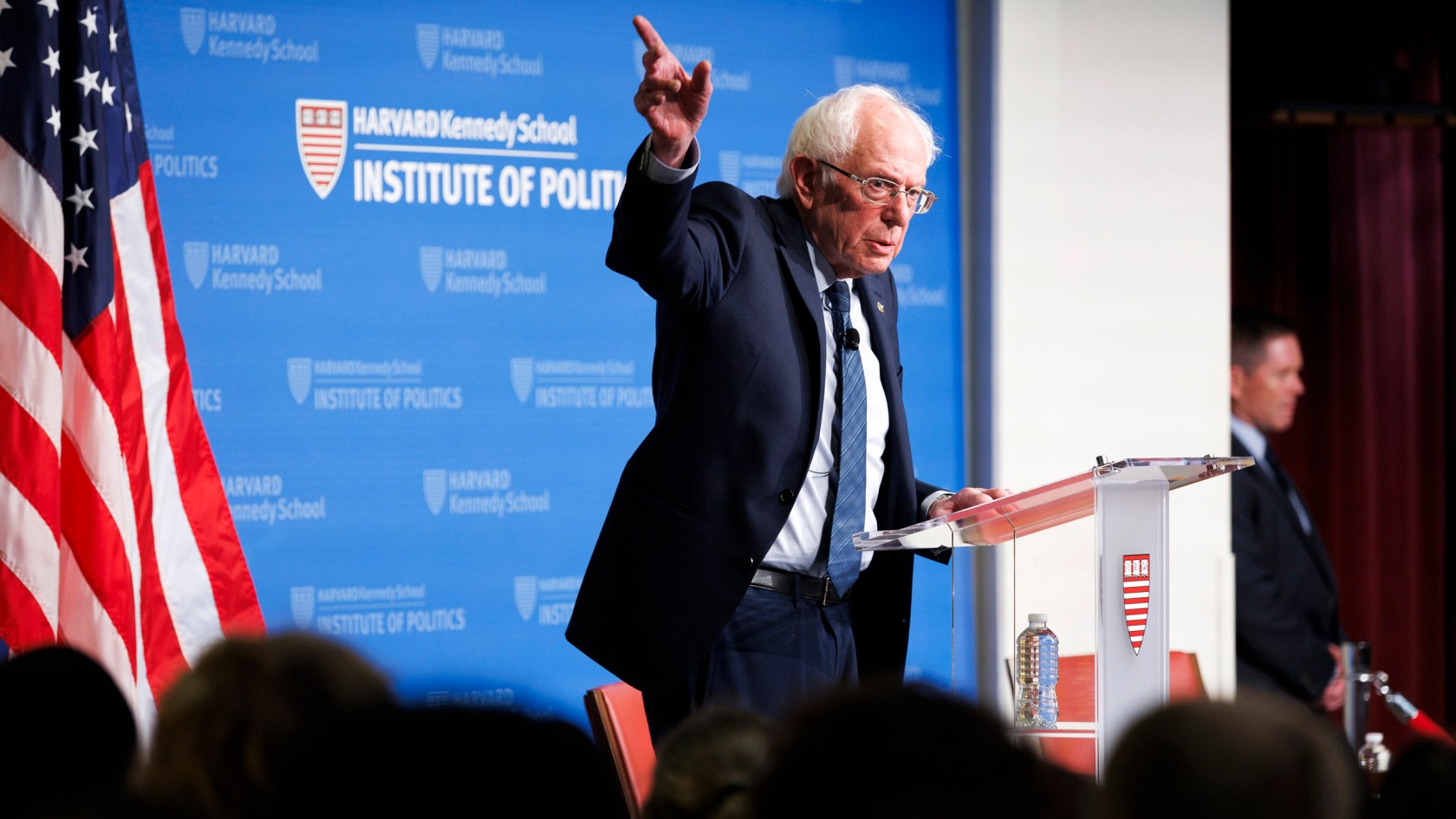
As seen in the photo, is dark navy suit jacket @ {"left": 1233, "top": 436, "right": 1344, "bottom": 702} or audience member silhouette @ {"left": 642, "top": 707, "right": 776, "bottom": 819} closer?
audience member silhouette @ {"left": 642, "top": 707, "right": 776, "bottom": 819}

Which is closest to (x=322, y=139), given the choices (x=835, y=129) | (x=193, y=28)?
(x=193, y=28)

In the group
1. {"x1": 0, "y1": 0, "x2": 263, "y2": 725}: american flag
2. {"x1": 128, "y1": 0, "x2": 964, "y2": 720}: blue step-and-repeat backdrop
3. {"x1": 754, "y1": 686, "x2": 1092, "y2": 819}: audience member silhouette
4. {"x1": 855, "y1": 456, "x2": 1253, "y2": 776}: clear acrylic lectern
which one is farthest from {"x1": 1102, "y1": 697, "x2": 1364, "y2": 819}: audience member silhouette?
{"x1": 128, "y1": 0, "x2": 964, "y2": 720}: blue step-and-repeat backdrop

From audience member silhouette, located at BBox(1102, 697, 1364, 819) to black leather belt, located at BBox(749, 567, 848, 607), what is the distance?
1.93 m

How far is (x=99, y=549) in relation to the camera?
3.58 metres

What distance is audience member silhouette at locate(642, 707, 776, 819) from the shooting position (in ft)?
4.04

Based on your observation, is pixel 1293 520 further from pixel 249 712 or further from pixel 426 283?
pixel 249 712

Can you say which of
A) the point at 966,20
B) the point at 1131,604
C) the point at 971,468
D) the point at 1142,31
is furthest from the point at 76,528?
the point at 1142,31

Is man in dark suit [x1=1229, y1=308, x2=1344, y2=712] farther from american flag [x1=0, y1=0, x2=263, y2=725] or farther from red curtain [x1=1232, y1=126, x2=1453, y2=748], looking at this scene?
american flag [x1=0, y1=0, x2=263, y2=725]

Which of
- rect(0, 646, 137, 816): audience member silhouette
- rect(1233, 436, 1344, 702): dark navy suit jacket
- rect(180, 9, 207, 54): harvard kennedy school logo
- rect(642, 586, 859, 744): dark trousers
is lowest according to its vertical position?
rect(1233, 436, 1344, 702): dark navy suit jacket

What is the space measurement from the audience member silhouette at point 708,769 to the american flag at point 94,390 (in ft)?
8.46

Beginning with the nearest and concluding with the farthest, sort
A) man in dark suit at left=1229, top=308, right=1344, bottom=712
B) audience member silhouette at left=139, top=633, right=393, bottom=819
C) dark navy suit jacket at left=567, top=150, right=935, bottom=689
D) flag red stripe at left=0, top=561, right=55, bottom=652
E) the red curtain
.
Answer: audience member silhouette at left=139, top=633, right=393, bottom=819, dark navy suit jacket at left=567, top=150, right=935, bottom=689, flag red stripe at left=0, top=561, right=55, bottom=652, man in dark suit at left=1229, top=308, right=1344, bottom=712, the red curtain

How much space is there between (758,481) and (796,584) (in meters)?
0.24

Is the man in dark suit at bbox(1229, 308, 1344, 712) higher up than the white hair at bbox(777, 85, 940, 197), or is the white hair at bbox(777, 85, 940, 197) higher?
the white hair at bbox(777, 85, 940, 197)

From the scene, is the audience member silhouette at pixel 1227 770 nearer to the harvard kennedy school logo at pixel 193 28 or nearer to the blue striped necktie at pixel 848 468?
the blue striped necktie at pixel 848 468
